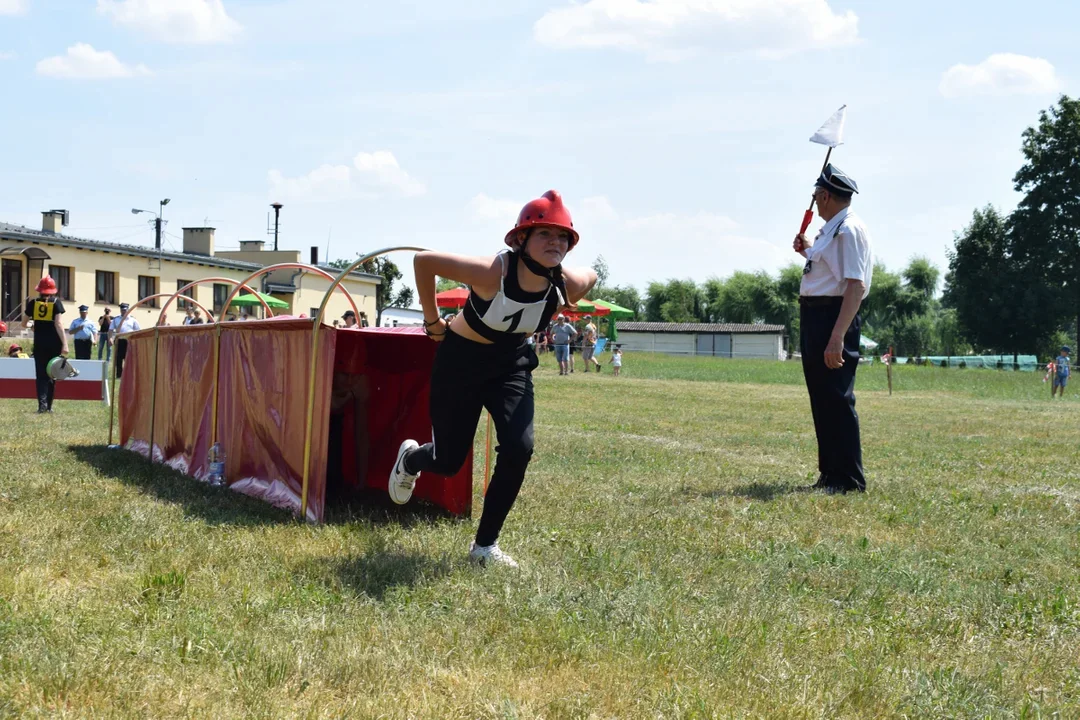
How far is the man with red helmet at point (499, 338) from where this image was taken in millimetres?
4734

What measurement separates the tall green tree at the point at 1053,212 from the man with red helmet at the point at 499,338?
2754 inches

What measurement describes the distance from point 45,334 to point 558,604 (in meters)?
11.7

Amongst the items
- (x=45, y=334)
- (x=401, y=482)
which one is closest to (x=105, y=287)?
(x=45, y=334)

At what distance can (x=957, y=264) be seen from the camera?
72.6 m

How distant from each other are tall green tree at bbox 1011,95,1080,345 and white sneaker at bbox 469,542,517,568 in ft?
230

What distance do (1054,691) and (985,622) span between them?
78cm

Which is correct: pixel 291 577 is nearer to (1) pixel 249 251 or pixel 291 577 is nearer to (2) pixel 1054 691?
(2) pixel 1054 691

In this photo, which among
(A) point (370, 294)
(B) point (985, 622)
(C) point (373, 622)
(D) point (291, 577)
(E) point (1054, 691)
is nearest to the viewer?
(E) point (1054, 691)

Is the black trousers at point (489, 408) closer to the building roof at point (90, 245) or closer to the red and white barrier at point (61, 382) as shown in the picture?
the red and white barrier at point (61, 382)

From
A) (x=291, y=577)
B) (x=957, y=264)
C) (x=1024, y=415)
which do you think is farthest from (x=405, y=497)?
(x=957, y=264)

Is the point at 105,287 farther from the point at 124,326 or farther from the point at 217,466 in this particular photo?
the point at 217,466

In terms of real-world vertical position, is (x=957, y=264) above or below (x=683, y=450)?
above

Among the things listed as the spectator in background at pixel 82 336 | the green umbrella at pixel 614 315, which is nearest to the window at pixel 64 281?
the spectator in background at pixel 82 336

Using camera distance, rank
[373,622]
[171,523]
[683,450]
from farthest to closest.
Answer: [683,450]
[171,523]
[373,622]
